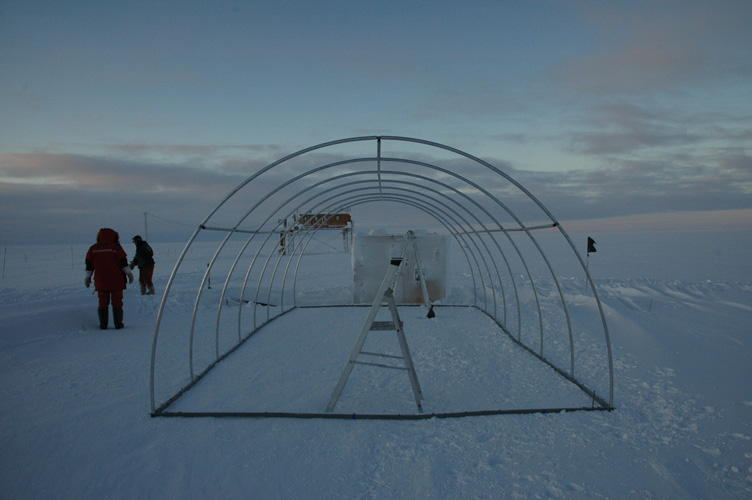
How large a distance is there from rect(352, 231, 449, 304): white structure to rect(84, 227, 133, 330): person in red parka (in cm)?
580

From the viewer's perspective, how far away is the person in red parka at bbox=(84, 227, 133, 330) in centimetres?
830

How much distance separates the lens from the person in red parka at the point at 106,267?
8.30 meters

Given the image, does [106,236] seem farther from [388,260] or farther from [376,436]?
[376,436]

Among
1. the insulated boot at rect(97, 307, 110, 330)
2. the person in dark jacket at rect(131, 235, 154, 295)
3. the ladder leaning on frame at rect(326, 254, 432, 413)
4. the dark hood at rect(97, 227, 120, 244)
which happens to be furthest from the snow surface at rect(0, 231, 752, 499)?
the person in dark jacket at rect(131, 235, 154, 295)

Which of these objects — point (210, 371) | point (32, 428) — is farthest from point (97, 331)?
point (32, 428)

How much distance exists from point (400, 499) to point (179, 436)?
2416 mm

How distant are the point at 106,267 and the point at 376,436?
6.90 m

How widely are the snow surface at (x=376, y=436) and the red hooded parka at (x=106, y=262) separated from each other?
57.5 inches

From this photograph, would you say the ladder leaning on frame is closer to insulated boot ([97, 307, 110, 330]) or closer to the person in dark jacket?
insulated boot ([97, 307, 110, 330])

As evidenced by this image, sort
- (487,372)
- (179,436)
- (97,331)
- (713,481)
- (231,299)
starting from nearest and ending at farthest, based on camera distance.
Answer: (713,481) → (179,436) → (487,372) → (97,331) → (231,299)

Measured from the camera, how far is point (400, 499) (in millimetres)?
3324

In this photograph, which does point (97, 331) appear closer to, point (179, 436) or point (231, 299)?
point (231, 299)

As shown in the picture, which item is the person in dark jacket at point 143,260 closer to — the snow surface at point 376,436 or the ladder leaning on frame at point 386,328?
the snow surface at point 376,436

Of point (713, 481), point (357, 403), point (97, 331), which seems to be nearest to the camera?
point (713, 481)
